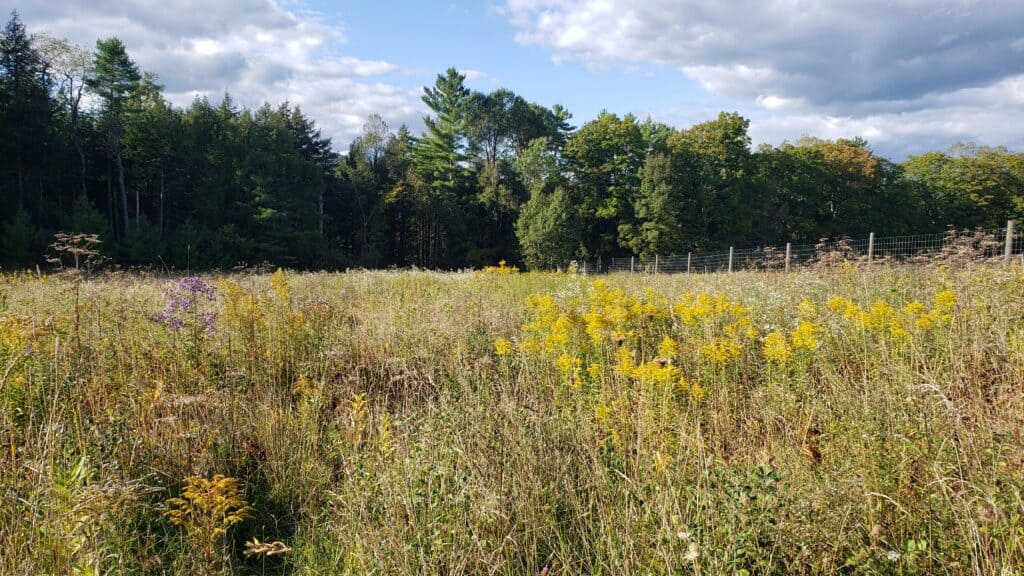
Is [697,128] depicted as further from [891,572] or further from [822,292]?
[891,572]

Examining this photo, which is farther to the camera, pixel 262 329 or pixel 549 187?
pixel 549 187

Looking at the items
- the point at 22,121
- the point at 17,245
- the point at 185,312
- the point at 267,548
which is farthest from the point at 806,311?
the point at 22,121

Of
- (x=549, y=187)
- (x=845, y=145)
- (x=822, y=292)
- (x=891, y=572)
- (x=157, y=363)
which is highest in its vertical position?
(x=845, y=145)

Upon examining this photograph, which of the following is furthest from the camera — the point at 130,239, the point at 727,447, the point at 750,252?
the point at 130,239

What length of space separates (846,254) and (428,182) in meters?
33.5

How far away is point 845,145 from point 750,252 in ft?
94.4

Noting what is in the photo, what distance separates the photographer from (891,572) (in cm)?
186

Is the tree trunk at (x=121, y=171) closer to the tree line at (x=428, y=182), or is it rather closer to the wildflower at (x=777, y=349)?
the tree line at (x=428, y=182)

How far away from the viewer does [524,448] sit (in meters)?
2.50

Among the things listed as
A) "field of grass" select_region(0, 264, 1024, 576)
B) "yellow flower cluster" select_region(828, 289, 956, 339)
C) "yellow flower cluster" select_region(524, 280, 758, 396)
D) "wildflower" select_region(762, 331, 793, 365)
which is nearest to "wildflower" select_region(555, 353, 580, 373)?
"yellow flower cluster" select_region(524, 280, 758, 396)

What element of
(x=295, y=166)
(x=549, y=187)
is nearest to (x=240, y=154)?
(x=295, y=166)

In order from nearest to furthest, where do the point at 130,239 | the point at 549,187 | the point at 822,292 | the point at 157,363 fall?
1. the point at 157,363
2. the point at 822,292
3. the point at 130,239
4. the point at 549,187

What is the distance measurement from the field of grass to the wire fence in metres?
3.86

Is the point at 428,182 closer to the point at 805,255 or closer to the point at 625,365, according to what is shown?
the point at 805,255
